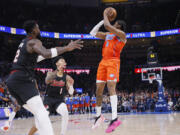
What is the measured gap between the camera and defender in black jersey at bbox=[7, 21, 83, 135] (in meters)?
3.13

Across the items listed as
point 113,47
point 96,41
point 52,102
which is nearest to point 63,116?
point 52,102

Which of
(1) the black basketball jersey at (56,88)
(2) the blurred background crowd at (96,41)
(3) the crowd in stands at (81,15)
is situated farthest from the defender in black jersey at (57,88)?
(3) the crowd in stands at (81,15)

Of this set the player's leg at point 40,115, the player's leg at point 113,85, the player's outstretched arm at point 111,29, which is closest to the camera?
the player's leg at point 40,115

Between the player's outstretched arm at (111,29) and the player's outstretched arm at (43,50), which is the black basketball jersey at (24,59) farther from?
the player's outstretched arm at (111,29)

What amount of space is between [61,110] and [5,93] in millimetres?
9278

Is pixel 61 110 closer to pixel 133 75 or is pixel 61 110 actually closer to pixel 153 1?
pixel 133 75

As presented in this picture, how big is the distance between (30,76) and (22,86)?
0.68 feet

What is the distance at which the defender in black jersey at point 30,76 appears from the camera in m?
3.13

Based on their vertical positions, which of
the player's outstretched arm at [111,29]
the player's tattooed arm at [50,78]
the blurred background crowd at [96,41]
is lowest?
the player's tattooed arm at [50,78]

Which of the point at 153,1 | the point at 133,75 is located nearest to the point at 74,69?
the point at 133,75

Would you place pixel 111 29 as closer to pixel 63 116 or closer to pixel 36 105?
pixel 36 105

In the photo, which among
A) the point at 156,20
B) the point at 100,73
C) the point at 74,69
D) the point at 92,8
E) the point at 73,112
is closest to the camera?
the point at 100,73

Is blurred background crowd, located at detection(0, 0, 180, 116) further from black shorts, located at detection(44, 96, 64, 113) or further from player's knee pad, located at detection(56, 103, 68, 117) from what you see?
player's knee pad, located at detection(56, 103, 68, 117)

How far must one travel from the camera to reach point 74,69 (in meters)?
24.9
